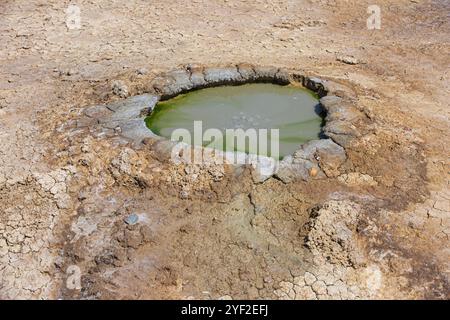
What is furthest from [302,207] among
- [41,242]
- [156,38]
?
[156,38]

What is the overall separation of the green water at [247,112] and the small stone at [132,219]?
93 centimetres

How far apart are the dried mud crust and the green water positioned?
265mm

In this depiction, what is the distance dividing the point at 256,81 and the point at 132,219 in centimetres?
229

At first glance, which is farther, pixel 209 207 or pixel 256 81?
pixel 256 81

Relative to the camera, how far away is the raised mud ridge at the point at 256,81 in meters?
3.58

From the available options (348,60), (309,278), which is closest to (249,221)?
(309,278)

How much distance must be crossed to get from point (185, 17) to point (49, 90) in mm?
2466

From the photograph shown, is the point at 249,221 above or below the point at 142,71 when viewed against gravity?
below

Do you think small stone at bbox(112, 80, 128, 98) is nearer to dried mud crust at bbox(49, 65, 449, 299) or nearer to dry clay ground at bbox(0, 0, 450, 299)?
dry clay ground at bbox(0, 0, 450, 299)

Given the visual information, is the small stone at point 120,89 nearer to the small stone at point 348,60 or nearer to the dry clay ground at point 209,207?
the dry clay ground at point 209,207

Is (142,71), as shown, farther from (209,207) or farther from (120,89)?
(209,207)

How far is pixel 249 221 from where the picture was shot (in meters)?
3.27

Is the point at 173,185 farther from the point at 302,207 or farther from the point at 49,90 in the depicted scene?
the point at 49,90

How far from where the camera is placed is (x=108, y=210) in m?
3.42
